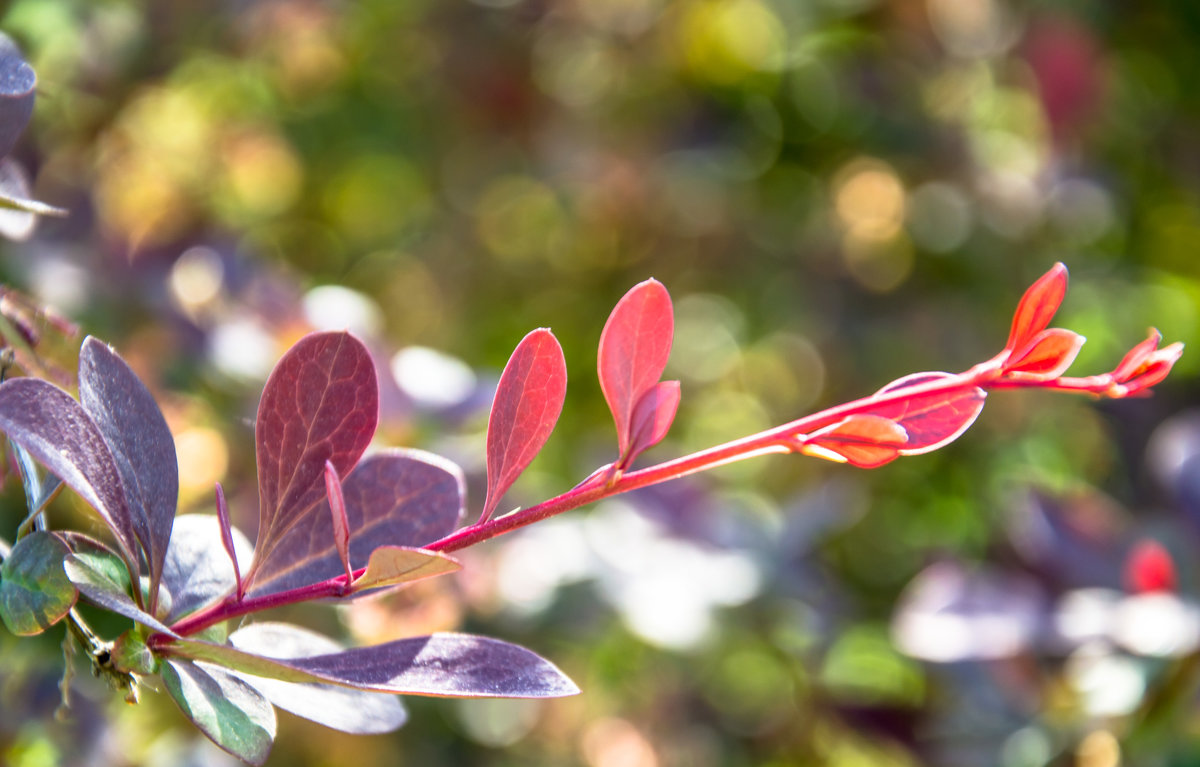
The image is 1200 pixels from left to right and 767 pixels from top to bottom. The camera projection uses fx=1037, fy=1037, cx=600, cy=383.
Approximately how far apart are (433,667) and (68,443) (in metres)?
0.12

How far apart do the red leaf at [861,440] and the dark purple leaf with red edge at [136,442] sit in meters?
0.20

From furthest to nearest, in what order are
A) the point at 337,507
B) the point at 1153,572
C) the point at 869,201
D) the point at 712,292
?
the point at 712,292 → the point at 869,201 → the point at 1153,572 → the point at 337,507

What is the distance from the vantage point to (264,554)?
333 mm

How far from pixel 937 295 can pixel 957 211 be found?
5.2 inches

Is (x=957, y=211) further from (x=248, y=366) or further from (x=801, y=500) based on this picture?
(x=248, y=366)

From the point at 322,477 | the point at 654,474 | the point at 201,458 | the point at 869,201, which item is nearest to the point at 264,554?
the point at 322,477

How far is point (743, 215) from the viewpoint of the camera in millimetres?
1574

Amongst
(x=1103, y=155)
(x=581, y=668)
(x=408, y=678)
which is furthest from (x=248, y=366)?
(x=1103, y=155)

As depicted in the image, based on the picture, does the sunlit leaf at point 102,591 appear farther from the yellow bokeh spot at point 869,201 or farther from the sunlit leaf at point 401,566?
the yellow bokeh spot at point 869,201

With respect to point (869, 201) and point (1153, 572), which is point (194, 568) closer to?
point (1153, 572)

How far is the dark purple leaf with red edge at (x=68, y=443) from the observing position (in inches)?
10.8

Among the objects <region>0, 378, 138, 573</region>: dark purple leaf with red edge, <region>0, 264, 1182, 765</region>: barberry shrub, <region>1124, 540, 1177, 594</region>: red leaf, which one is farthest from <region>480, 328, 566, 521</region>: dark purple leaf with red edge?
<region>1124, 540, 1177, 594</region>: red leaf

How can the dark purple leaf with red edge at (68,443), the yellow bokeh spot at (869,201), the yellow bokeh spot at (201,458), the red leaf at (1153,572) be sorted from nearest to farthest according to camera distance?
1. the dark purple leaf with red edge at (68,443)
2. the red leaf at (1153,572)
3. the yellow bokeh spot at (201,458)
4. the yellow bokeh spot at (869,201)

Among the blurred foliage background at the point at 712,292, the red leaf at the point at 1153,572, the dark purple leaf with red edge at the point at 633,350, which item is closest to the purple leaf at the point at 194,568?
the dark purple leaf with red edge at the point at 633,350
